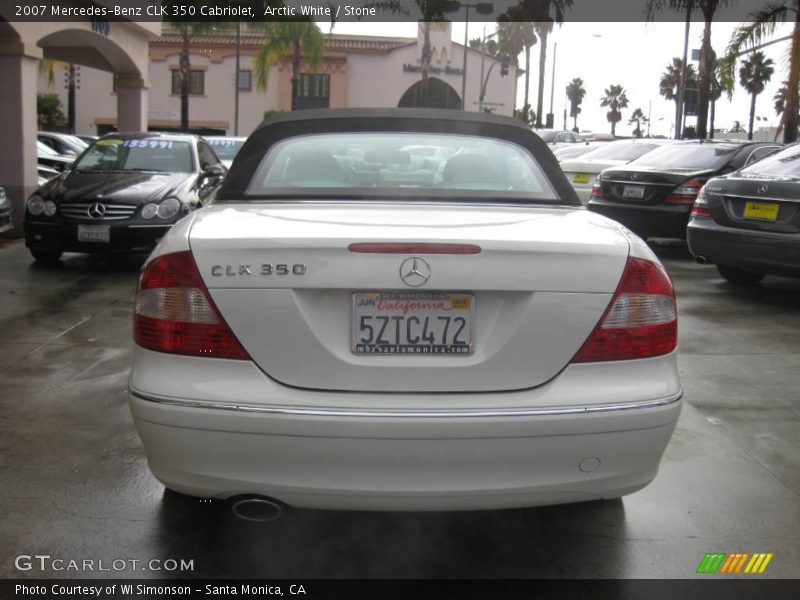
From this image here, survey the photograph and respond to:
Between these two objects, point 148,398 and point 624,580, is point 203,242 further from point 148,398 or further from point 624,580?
point 624,580

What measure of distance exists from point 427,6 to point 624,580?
39963 mm

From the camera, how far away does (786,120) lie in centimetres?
1817

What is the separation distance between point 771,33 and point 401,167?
17.4 meters

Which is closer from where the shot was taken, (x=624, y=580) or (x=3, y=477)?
(x=624, y=580)

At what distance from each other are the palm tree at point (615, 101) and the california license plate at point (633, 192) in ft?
311

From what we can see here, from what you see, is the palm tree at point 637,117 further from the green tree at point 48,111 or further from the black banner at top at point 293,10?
the green tree at point 48,111

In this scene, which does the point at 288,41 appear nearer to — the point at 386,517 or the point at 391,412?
the point at 386,517

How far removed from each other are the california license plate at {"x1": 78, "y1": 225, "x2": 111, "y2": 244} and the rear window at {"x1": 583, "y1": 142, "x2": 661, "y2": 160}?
8.09 metres

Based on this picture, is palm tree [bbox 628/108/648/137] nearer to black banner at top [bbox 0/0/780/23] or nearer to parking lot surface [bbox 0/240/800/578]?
black banner at top [bbox 0/0/780/23]

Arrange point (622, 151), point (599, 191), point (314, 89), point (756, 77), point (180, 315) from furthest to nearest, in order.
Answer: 1. point (756, 77)
2. point (314, 89)
3. point (622, 151)
4. point (599, 191)
5. point (180, 315)

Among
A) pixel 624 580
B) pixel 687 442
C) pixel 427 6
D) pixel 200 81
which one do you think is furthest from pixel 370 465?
pixel 200 81

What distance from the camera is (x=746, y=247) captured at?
23.8 ft

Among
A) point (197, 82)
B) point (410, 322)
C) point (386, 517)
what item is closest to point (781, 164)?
point (386, 517)

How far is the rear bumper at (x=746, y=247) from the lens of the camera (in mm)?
6918
